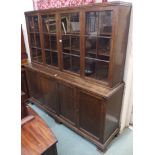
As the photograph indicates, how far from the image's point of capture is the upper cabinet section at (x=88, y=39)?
1485 millimetres

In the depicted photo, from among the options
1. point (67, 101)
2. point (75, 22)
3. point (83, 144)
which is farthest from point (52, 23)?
point (83, 144)

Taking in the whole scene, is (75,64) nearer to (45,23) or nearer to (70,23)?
(70,23)

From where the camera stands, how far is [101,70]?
178 cm

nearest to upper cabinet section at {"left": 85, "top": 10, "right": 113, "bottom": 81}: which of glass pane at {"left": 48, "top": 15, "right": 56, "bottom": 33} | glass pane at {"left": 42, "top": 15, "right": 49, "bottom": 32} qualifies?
glass pane at {"left": 48, "top": 15, "right": 56, "bottom": 33}

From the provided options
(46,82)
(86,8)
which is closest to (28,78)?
(46,82)

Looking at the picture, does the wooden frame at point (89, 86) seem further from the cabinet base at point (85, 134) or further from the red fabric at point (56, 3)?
the red fabric at point (56, 3)

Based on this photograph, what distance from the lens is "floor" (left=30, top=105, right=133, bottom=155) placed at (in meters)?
1.90

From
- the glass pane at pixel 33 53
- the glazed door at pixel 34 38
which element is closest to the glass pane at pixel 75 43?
the glazed door at pixel 34 38

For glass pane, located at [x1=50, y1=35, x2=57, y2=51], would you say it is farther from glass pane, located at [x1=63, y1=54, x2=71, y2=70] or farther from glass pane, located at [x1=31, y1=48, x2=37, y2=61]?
glass pane, located at [x1=31, y1=48, x2=37, y2=61]

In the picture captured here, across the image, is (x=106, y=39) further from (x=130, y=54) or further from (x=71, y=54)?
(x=71, y=54)

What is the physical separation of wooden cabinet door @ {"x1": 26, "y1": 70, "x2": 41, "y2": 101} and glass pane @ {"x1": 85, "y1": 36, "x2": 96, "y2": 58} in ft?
3.87

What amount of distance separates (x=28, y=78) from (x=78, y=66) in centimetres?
134

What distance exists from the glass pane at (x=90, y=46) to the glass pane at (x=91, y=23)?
72 millimetres

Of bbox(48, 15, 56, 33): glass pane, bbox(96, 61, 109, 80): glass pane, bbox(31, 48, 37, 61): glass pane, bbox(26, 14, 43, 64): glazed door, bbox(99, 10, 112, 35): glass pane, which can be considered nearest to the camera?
bbox(99, 10, 112, 35): glass pane
